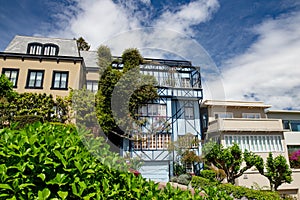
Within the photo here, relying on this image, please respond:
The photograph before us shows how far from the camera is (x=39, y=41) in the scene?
16.0 metres

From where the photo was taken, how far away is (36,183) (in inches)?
50.3

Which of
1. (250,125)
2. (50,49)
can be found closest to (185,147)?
(250,125)

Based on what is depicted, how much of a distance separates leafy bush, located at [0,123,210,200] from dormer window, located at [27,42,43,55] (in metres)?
16.2

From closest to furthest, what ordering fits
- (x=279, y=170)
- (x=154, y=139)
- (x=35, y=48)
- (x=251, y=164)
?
(x=154, y=139), (x=279, y=170), (x=251, y=164), (x=35, y=48)

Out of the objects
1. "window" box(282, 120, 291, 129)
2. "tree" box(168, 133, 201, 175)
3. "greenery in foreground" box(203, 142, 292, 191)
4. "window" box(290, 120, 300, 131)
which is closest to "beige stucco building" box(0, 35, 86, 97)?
"greenery in foreground" box(203, 142, 292, 191)

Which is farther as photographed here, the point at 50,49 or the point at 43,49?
the point at 50,49

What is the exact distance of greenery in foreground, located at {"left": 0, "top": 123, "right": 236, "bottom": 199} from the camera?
123cm

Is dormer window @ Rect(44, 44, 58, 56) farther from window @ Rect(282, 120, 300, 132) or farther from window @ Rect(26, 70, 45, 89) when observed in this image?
window @ Rect(282, 120, 300, 132)

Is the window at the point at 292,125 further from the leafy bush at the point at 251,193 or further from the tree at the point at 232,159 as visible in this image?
the leafy bush at the point at 251,193

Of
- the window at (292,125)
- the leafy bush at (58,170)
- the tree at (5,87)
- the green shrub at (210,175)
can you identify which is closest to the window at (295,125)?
the window at (292,125)

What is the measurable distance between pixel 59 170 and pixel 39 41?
17.4m

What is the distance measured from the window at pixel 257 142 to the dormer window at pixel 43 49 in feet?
45.9

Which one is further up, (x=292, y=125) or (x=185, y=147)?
(x=292, y=125)

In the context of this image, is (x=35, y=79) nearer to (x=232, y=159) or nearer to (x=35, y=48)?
(x=35, y=48)
